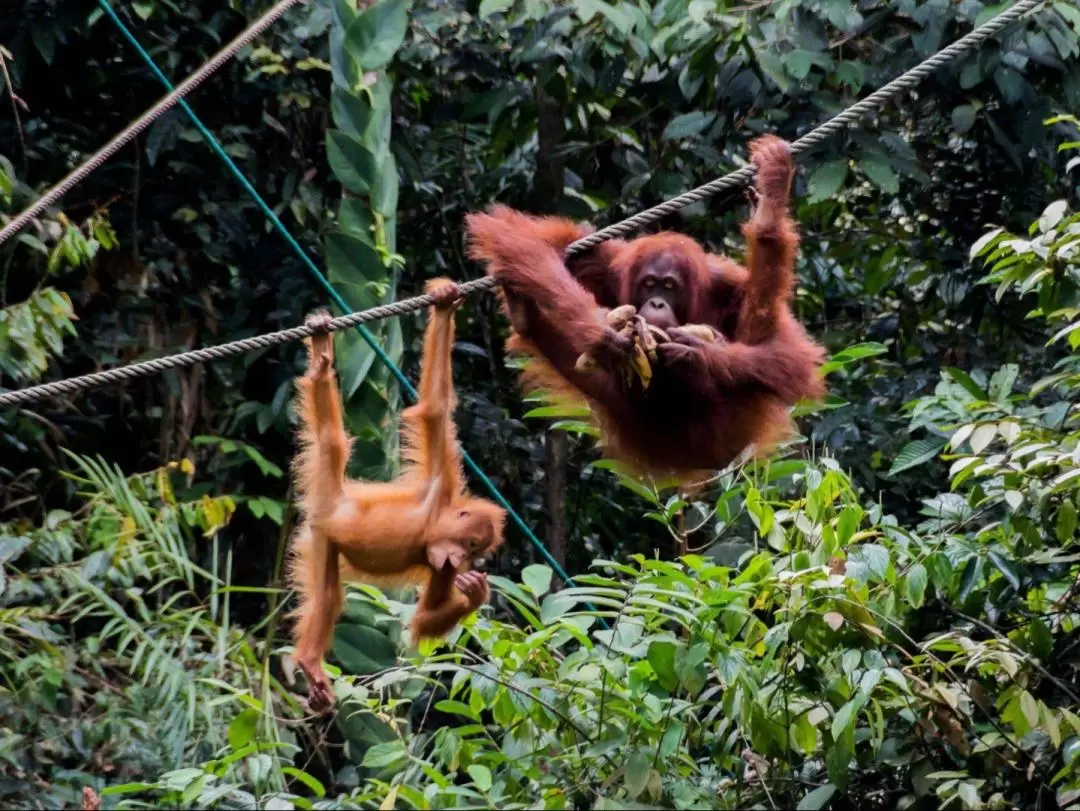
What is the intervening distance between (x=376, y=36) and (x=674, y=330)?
180cm

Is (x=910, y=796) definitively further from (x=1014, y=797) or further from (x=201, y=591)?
(x=201, y=591)

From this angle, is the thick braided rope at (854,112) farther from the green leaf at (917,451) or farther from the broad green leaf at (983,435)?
the green leaf at (917,451)

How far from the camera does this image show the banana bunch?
3441mm

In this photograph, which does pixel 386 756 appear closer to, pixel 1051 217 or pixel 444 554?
pixel 444 554

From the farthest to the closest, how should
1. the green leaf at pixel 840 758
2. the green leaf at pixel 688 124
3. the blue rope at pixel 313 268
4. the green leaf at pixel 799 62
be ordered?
1. the green leaf at pixel 688 124
2. the green leaf at pixel 799 62
3. the blue rope at pixel 313 268
4. the green leaf at pixel 840 758

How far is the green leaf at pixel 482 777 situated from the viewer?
3424mm

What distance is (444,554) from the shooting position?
3855 millimetres

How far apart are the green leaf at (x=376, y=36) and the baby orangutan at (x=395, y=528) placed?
4.60ft

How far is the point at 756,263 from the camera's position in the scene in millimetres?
3521

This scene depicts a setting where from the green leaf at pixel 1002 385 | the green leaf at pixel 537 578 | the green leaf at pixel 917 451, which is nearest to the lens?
the green leaf at pixel 537 578

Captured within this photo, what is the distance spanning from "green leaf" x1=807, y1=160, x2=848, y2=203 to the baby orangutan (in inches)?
56.5

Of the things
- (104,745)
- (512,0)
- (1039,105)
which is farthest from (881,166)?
(104,745)

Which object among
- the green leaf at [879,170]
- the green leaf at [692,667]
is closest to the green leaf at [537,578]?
the green leaf at [692,667]

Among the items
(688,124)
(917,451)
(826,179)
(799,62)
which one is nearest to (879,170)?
→ (826,179)
